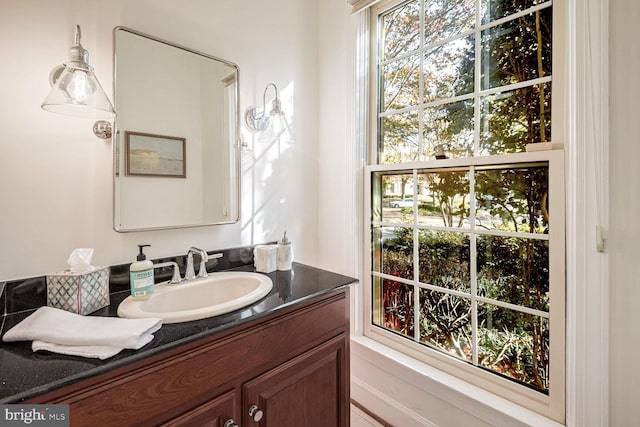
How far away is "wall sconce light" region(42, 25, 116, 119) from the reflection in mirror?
7.5 inches

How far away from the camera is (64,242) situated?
993 mm

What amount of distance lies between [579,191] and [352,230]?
0.98m

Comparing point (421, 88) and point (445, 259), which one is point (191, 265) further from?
point (421, 88)

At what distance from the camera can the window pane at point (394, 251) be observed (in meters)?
1.54

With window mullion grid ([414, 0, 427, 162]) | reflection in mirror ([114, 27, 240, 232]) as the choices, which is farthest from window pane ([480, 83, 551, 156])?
reflection in mirror ([114, 27, 240, 232])

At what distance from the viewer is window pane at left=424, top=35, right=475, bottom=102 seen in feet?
4.28

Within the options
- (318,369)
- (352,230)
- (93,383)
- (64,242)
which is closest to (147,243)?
(64,242)

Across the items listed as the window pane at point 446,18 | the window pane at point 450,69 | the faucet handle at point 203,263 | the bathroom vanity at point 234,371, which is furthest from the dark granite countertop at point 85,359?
the window pane at point 446,18

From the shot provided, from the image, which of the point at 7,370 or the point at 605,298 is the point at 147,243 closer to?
the point at 7,370

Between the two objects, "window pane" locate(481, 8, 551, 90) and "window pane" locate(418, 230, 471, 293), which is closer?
"window pane" locate(481, 8, 551, 90)

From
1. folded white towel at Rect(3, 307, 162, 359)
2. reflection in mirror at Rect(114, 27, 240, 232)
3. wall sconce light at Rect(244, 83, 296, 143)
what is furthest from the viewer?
wall sconce light at Rect(244, 83, 296, 143)

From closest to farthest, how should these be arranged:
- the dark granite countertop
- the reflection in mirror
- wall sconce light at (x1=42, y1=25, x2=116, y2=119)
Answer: the dark granite countertop < wall sconce light at (x1=42, y1=25, x2=116, y2=119) < the reflection in mirror

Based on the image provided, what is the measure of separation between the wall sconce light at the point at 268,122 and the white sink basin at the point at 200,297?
0.70 meters

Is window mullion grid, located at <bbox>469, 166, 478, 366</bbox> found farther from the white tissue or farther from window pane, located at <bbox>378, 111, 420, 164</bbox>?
the white tissue
